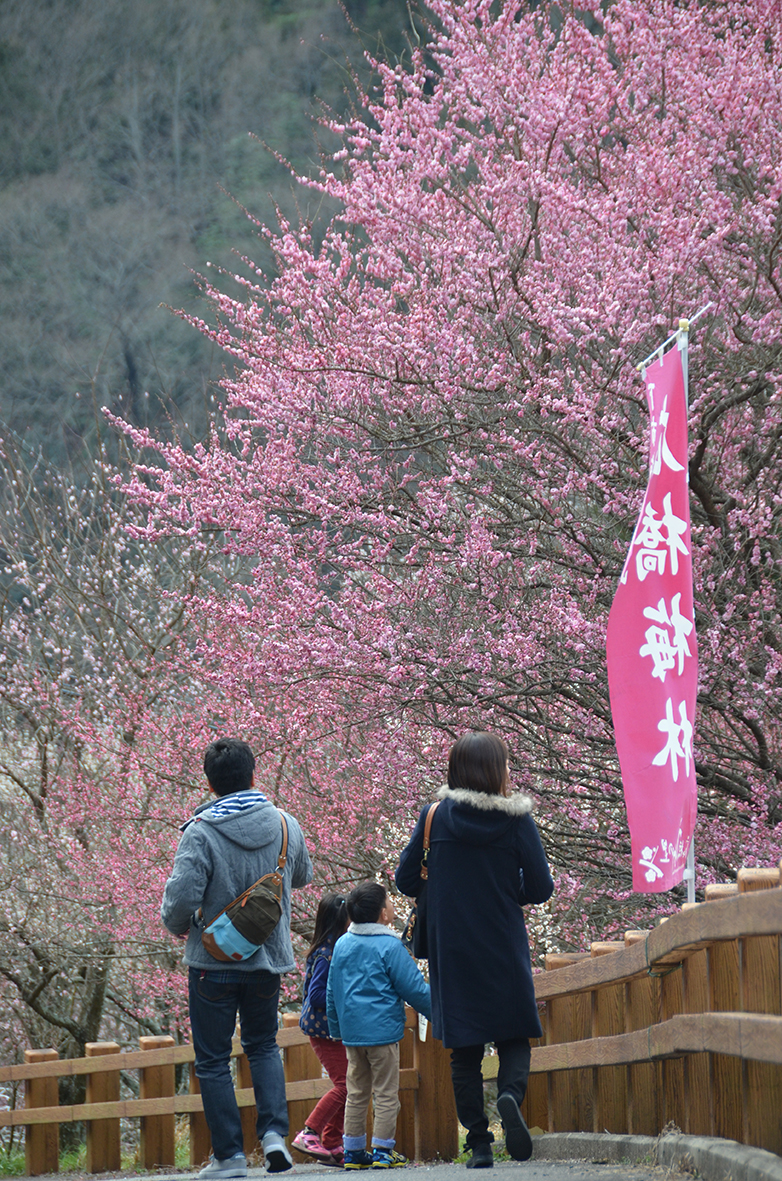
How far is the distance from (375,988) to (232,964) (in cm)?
80

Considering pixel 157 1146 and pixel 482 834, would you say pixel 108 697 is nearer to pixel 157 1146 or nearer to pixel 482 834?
pixel 157 1146

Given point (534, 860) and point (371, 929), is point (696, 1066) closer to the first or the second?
point (534, 860)

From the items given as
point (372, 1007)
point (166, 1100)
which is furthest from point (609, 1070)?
point (166, 1100)

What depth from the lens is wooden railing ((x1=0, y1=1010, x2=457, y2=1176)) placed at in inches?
213

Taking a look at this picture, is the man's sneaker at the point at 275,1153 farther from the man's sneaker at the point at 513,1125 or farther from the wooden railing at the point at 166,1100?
the wooden railing at the point at 166,1100

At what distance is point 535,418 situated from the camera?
596cm

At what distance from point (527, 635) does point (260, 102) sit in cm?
3757

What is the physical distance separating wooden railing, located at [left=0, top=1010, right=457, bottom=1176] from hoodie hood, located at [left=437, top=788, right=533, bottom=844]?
1910 millimetres

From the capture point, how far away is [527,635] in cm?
581

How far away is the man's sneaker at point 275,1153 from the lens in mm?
4234

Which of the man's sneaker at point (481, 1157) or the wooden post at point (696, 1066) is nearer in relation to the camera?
the wooden post at point (696, 1066)

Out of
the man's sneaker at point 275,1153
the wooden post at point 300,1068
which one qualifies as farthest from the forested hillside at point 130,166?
the man's sneaker at point 275,1153

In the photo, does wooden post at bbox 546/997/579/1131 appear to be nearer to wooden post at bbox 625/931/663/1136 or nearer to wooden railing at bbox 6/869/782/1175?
wooden railing at bbox 6/869/782/1175

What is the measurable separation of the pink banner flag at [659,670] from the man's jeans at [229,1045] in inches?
55.6
